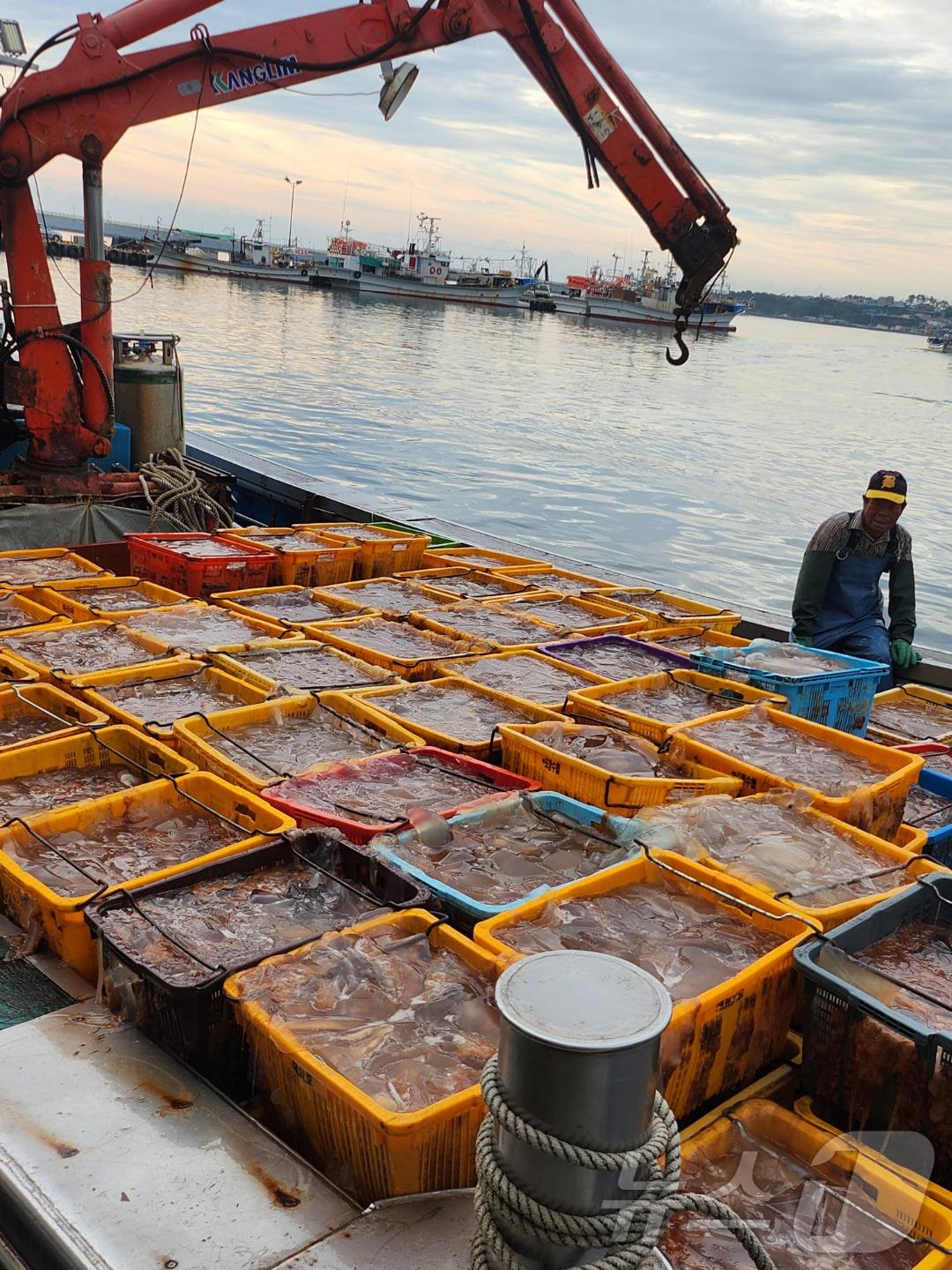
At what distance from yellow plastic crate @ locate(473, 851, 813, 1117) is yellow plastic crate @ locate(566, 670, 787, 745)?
1105mm

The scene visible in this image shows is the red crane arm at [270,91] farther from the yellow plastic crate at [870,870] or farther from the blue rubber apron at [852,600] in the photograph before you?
the yellow plastic crate at [870,870]

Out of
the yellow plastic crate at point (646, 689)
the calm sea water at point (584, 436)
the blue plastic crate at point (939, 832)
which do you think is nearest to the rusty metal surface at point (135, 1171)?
the yellow plastic crate at point (646, 689)

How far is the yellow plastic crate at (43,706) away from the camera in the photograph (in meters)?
3.72

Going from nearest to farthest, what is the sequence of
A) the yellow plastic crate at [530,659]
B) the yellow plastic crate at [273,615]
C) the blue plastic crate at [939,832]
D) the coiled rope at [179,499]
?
the blue plastic crate at [939,832] → the yellow plastic crate at [530,659] → the yellow plastic crate at [273,615] → the coiled rope at [179,499]

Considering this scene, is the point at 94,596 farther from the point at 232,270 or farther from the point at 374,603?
the point at 232,270

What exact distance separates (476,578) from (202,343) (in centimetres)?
3559

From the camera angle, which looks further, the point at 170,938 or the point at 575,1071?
the point at 170,938

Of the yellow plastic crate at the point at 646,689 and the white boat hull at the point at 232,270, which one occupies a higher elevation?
the white boat hull at the point at 232,270

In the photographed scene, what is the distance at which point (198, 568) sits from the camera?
583 centimetres

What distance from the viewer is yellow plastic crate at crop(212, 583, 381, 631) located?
5.08 meters

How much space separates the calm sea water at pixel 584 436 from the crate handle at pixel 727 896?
774 cm

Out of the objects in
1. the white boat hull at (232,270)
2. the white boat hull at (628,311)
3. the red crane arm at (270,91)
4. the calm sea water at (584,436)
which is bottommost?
the calm sea water at (584,436)

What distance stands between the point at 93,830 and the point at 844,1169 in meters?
2.21

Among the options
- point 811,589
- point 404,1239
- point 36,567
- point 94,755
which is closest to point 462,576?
point 811,589
